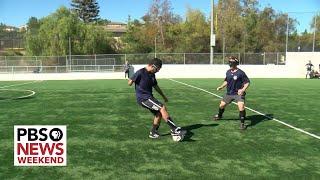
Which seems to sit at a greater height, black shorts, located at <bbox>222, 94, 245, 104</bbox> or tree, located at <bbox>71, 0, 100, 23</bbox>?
tree, located at <bbox>71, 0, 100, 23</bbox>

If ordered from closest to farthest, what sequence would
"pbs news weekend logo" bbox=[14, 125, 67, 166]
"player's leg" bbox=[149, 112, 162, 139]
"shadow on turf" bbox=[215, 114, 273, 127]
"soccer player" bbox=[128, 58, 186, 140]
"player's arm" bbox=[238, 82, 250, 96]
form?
"pbs news weekend logo" bbox=[14, 125, 67, 166]
"soccer player" bbox=[128, 58, 186, 140]
"player's leg" bbox=[149, 112, 162, 139]
"player's arm" bbox=[238, 82, 250, 96]
"shadow on turf" bbox=[215, 114, 273, 127]

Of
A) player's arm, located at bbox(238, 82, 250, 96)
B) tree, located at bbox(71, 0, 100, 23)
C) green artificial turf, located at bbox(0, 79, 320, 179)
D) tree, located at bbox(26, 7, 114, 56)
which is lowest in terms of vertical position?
green artificial turf, located at bbox(0, 79, 320, 179)

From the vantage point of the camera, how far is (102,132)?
1034 centimetres

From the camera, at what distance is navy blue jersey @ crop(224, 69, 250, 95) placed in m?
11.0

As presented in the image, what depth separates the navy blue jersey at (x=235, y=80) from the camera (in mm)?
11023

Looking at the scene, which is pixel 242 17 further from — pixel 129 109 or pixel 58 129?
pixel 58 129

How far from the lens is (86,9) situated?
10988 cm

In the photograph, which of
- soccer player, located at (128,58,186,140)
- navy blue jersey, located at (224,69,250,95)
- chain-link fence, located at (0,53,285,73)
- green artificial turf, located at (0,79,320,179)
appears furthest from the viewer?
chain-link fence, located at (0,53,285,73)

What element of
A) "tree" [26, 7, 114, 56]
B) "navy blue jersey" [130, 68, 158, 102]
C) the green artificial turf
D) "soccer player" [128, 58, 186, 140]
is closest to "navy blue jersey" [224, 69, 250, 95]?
the green artificial turf

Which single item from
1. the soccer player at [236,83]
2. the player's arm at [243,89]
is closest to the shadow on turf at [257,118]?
the soccer player at [236,83]

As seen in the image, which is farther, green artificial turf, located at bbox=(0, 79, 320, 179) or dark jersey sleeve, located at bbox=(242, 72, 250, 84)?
dark jersey sleeve, located at bbox=(242, 72, 250, 84)

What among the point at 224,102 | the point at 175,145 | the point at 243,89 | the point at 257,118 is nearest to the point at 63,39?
the point at 257,118

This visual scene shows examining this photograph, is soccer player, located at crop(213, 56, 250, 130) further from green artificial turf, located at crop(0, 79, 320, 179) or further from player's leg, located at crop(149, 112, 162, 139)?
player's leg, located at crop(149, 112, 162, 139)

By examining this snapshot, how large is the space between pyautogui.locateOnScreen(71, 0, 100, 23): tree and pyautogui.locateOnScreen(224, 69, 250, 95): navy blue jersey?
330 feet
